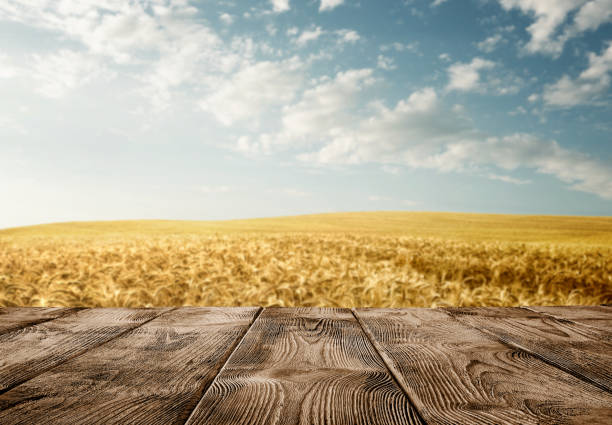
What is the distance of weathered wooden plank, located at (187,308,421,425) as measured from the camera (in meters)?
0.88

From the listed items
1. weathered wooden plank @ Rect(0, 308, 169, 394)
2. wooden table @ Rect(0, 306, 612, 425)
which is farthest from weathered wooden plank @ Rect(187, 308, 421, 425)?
weathered wooden plank @ Rect(0, 308, 169, 394)

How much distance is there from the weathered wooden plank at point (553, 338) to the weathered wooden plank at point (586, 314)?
0.08m

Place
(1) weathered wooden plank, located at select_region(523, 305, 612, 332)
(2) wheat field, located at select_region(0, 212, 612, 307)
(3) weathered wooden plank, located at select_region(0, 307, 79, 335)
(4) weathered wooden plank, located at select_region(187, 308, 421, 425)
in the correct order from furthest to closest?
1. (2) wheat field, located at select_region(0, 212, 612, 307)
2. (1) weathered wooden plank, located at select_region(523, 305, 612, 332)
3. (3) weathered wooden plank, located at select_region(0, 307, 79, 335)
4. (4) weathered wooden plank, located at select_region(187, 308, 421, 425)

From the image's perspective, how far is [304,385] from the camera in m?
1.04

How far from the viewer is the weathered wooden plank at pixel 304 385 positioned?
88cm

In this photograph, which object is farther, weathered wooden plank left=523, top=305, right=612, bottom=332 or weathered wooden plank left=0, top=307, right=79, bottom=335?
weathered wooden plank left=523, top=305, right=612, bottom=332

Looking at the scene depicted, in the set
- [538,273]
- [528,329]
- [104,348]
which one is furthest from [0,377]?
[538,273]

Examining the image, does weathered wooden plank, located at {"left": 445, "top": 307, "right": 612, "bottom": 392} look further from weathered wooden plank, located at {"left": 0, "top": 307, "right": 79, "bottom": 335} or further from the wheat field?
the wheat field

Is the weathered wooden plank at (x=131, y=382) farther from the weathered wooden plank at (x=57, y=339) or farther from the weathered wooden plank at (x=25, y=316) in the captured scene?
the weathered wooden plank at (x=25, y=316)

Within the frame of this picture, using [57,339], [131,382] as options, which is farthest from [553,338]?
[57,339]

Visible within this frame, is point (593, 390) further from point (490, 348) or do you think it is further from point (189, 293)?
point (189, 293)

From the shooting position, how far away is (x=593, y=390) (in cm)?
105

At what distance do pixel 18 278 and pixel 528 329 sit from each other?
24.4 ft

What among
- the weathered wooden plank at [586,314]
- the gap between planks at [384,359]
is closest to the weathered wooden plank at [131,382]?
the gap between planks at [384,359]
